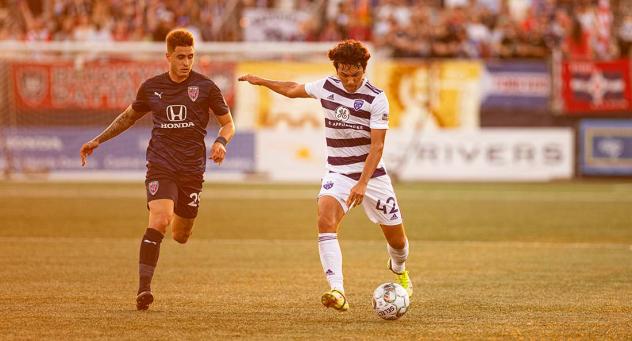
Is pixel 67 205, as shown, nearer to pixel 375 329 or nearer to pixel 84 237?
pixel 84 237

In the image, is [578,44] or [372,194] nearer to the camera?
[372,194]

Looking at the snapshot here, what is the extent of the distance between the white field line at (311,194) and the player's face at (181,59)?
43.4 ft

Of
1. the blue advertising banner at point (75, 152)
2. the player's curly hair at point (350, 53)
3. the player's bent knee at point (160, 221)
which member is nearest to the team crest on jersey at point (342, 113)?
the player's curly hair at point (350, 53)

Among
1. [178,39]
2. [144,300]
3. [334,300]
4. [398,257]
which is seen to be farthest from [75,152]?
A: [334,300]

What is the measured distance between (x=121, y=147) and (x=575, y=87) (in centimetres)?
1106

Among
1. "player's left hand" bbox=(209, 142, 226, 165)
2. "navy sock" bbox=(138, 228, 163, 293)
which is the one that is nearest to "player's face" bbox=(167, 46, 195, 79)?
"player's left hand" bbox=(209, 142, 226, 165)

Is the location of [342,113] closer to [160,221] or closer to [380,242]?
[160,221]

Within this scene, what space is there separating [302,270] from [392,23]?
1782 centimetres

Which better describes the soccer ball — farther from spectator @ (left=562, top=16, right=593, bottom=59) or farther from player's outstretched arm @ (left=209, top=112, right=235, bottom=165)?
spectator @ (left=562, top=16, right=593, bottom=59)

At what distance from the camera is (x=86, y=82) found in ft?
92.4

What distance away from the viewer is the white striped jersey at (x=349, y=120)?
31.2 ft

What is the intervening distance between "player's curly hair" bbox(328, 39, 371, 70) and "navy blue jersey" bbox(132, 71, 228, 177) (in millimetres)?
1591

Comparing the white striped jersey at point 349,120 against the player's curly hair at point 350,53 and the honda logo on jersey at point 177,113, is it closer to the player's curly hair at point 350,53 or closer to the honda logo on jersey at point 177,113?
the player's curly hair at point 350,53

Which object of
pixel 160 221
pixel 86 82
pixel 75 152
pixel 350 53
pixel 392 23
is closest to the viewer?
pixel 350 53
